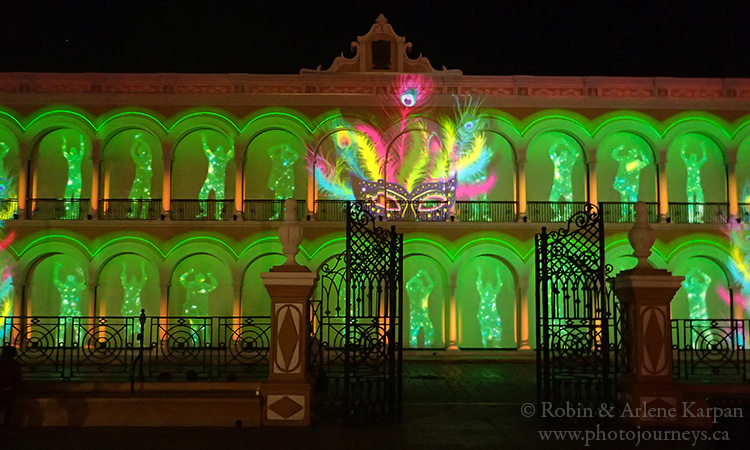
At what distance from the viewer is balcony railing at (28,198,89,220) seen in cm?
2095

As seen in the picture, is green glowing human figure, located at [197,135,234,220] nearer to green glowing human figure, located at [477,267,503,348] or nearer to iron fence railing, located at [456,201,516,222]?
iron fence railing, located at [456,201,516,222]

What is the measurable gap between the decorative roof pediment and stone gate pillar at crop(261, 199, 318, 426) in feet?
42.9

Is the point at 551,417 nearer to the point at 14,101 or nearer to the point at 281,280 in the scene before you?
the point at 281,280

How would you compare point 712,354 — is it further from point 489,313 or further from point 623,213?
point 623,213

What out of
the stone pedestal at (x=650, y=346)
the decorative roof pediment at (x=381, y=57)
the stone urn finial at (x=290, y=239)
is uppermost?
the decorative roof pediment at (x=381, y=57)

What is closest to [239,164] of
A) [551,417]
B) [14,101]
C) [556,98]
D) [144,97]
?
[144,97]

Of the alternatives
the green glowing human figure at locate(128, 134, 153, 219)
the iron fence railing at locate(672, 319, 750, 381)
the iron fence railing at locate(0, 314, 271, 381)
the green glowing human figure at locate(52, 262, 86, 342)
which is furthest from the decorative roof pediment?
the iron fence railing at locate(672, 319, 750, 381)

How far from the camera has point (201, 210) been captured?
2127 cm

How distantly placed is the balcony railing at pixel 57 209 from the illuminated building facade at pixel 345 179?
0.06 m

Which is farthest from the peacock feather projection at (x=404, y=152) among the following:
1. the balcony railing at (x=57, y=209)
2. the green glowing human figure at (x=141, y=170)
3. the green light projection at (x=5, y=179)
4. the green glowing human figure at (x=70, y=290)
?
the green light projection at (x=5, y=179)

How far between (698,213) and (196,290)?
1513cm

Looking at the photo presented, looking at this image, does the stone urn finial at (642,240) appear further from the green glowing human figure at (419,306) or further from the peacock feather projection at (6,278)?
the peacock feather projection at (6,278)

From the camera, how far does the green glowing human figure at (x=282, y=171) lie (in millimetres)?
21859

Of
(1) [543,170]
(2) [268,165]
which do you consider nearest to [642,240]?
(1) [543,170]
